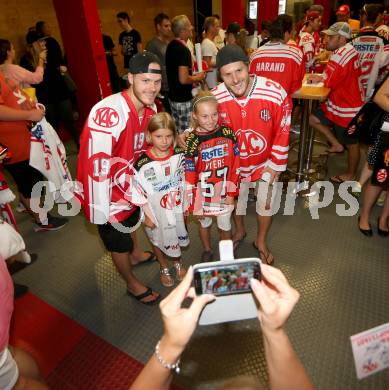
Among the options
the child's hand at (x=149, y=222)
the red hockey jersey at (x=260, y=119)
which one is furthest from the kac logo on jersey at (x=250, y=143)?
the child's hand at (x=149, y=222)

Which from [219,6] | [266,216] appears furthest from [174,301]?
[219,6]

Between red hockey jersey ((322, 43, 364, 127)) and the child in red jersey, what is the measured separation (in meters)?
1.65

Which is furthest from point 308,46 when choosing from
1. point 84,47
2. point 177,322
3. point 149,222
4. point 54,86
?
point 177,322

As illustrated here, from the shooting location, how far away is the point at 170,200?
6.77 ft

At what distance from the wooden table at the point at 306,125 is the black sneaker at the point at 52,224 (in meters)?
2.60

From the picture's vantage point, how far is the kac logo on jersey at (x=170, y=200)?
2.03 metres

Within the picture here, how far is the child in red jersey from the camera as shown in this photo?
1.97 meters

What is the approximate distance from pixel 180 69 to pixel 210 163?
2.13m

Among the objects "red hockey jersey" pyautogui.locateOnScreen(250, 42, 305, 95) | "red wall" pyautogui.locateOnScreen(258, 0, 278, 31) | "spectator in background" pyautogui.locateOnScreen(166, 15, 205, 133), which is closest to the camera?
"red hockey jersey" pyautogui.locateOnScreen(250, 42, 305, 95)

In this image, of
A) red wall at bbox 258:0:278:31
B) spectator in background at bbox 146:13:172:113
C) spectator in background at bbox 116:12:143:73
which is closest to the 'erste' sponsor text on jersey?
Answer: spectator in background at bbox 146:13:172:113

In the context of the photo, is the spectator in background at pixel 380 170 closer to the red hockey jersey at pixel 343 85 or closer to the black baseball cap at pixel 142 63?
the red hockey jersey at pixel 343 85

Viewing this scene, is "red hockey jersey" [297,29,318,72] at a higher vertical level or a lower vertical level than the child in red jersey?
higher

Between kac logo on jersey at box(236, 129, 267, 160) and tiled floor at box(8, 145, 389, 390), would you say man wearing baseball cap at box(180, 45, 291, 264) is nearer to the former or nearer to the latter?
kac logo on jersey at box(236, 129, 267, 160)

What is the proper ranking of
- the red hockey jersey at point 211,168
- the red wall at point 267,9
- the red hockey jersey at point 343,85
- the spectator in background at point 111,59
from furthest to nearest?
the red wall at point 267,9
the spectator in background at point 111,59
the red hockey jersey at point 343,85
the red hockey jersey at point 211,168
